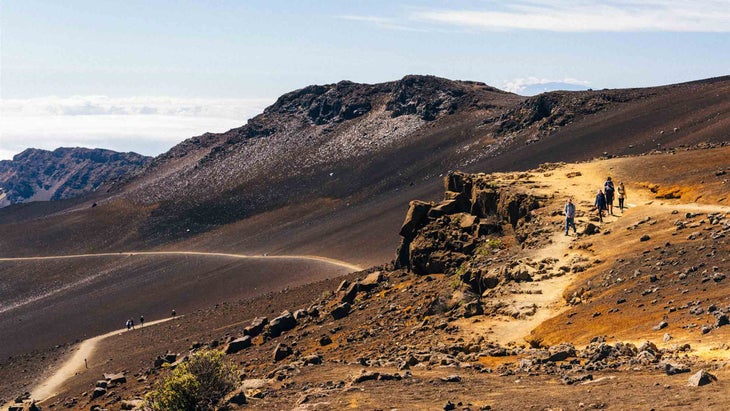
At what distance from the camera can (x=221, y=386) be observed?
57.7 ft

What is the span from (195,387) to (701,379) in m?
9.69

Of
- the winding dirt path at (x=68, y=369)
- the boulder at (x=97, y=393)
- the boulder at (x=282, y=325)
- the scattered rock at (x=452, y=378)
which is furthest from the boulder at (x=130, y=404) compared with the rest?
the winding dirt path at (x=68, y=369)

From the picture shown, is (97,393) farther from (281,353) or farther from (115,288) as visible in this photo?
(115,288)

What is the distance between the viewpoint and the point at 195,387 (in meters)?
17.1

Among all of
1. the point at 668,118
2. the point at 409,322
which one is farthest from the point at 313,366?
the point at 668,118

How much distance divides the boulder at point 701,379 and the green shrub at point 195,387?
9.15m

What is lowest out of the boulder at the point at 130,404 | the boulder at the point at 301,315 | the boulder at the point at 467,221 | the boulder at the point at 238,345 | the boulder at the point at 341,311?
the boulder at the point at 238,345

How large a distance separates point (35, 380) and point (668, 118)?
194ft

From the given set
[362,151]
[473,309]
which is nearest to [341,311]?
[473,309]

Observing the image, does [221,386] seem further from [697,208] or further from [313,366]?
[697,208]

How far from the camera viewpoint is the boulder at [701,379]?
1187cm

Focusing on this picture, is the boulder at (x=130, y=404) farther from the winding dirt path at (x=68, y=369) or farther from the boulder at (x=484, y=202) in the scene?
the boulder at (x=484, y=202)

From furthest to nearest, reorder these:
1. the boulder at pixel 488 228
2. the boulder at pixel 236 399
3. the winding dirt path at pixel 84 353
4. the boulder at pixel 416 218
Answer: the winding dirt path at pixel 84 353 → the boulder at pixel 416 218 → the boulder at pixel 488 228 → the boulder at pixel 236 399

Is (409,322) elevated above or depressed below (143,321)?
above
